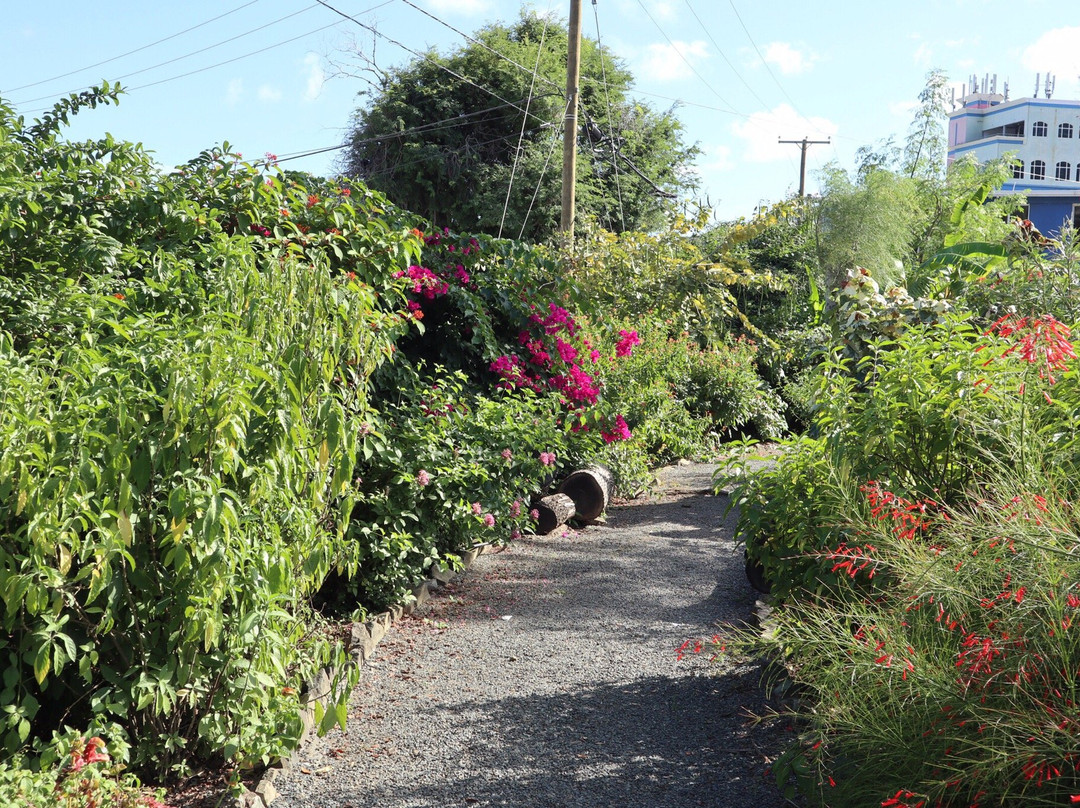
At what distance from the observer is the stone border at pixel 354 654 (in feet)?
10.0

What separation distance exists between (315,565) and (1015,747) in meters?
2.26

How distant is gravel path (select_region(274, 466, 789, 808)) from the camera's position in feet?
10.5

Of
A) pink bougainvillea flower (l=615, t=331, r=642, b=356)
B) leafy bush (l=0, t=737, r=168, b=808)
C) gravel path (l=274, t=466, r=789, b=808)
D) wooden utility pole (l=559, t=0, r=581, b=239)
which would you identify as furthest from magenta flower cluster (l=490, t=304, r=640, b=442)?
leafy bush (l=0, t=737, r=168, b=808)

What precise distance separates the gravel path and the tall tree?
17.7 m

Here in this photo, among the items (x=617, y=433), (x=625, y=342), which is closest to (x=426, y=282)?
(x=617, y=433)

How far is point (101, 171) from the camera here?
5137 mm

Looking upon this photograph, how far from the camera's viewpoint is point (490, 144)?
78.8 feet

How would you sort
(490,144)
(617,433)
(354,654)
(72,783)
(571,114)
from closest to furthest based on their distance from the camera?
(72,783)
(354,654)
(617,433)
(571,114)
(490,144)

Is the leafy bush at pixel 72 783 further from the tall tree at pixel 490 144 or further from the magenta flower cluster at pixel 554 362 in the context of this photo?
the tall tree at pixel 490 144

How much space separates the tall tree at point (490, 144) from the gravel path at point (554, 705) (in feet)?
58.1

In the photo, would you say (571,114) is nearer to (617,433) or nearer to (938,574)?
(617,433)

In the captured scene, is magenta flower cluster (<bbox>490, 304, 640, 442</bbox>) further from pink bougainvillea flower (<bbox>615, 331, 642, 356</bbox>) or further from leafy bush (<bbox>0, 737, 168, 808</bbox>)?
leafy bush (<bbox>0, 737, 168, 808</bbox>)

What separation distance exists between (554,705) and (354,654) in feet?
3.61

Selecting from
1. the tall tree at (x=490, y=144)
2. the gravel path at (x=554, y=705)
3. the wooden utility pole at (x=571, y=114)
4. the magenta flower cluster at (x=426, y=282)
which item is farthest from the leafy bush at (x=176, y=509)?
the tall tree at (x=490, y=144)
